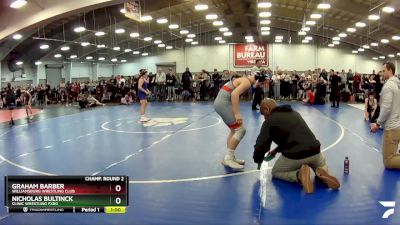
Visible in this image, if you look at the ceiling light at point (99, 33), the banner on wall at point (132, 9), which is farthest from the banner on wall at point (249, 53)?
the banner on wall at point (132, 9)

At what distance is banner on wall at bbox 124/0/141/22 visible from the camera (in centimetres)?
1482

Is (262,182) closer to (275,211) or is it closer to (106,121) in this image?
(275,211)

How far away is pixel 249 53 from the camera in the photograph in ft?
83.7

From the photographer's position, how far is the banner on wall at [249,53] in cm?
2548

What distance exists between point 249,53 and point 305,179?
21305 mm

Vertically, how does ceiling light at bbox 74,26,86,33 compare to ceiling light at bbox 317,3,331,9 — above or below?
below

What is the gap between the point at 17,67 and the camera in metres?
25.6

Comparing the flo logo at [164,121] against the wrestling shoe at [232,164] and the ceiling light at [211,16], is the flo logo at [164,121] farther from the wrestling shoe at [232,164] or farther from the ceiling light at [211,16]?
the ceiling light at [211,16]

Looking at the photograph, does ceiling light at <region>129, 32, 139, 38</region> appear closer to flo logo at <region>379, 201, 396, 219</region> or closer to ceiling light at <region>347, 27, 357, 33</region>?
ceiling light at <region>347, 27, 357, 33</region>

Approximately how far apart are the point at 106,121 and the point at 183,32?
13.9 meters

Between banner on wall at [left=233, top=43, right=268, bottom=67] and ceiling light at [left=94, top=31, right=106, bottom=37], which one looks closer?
ceiling light at [left=94, top=31, right=106, bottom=37]

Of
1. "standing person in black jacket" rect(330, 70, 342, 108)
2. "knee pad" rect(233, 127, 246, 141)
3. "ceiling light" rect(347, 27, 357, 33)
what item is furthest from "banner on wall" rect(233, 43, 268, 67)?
"knee pad" rect(233, 127, 246, 141)

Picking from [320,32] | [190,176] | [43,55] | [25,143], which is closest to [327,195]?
[190,176]

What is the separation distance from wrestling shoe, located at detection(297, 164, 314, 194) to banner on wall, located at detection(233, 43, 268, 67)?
68.1 feet
